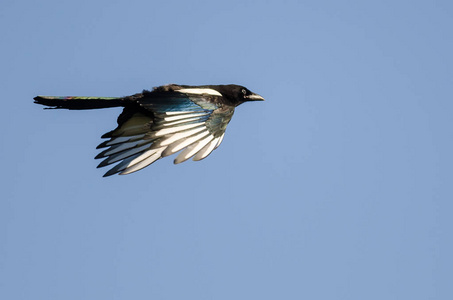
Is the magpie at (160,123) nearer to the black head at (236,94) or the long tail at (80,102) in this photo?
the long tail at (80,102)

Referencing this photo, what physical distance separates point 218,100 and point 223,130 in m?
0.48

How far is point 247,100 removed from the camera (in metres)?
9.61

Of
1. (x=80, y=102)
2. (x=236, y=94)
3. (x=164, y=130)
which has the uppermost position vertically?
(x=236, y=94)

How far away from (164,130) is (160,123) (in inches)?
4.0

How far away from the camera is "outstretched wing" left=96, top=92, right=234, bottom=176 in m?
7.71

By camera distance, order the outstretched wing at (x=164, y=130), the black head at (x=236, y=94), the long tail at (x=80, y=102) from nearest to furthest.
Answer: the outstretched wing at (x=164, y=130), the long tail at (x=80, y=102), the black head at (x=236, y=94)

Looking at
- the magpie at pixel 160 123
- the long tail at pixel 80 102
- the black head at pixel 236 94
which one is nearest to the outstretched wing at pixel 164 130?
the magpie at pixel 160 123

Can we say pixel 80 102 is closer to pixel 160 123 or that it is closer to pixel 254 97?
pixel 160 123

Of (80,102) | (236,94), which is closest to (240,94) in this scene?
(236,94)

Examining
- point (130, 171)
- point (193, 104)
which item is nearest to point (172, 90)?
point (193, 104)

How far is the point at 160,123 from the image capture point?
792cm

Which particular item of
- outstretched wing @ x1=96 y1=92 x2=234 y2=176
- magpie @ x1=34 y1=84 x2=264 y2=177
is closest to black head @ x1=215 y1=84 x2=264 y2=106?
magpie @ x1=34 y1=84 x2=264 y2=177

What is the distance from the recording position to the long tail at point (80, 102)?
8.24 meters

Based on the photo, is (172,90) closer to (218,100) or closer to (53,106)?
(218,100)
